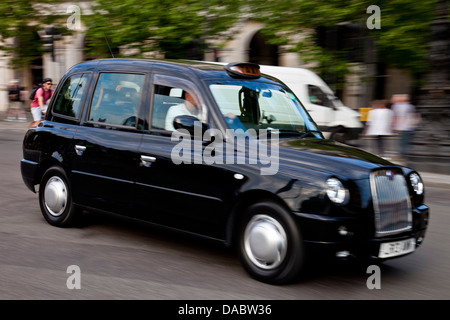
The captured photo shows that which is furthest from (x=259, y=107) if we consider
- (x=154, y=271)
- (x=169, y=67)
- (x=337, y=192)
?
(x=154, y=271)

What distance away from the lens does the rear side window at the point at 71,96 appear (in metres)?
6.40

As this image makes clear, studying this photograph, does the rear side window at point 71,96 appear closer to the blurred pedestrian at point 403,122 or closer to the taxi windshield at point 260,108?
the taxi windshield at point 260,108

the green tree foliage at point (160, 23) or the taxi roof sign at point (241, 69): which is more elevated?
the green tree foliage at point (160, 23)

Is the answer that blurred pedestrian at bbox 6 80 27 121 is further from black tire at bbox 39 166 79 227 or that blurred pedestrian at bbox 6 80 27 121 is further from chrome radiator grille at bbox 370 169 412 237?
chrome radiator grille at bbox 370 169 412 237

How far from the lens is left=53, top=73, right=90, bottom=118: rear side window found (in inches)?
252

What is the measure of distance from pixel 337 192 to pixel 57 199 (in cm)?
339

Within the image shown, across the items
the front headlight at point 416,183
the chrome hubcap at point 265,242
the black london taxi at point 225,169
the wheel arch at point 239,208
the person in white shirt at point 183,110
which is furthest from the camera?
the person in white shirt at point 183,110

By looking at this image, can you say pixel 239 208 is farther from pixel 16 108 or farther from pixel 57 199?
pixel 16 108

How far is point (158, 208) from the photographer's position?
211 inches

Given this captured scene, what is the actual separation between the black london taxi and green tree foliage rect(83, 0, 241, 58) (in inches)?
598

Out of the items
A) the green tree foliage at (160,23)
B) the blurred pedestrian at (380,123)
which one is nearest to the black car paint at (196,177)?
the blurred pedestrian at (380,123)

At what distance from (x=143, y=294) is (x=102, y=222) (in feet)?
8.58

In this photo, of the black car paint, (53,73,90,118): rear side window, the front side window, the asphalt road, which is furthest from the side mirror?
(53,73,90,118): rear side window

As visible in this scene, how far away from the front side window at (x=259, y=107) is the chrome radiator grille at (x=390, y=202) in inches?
42.4
